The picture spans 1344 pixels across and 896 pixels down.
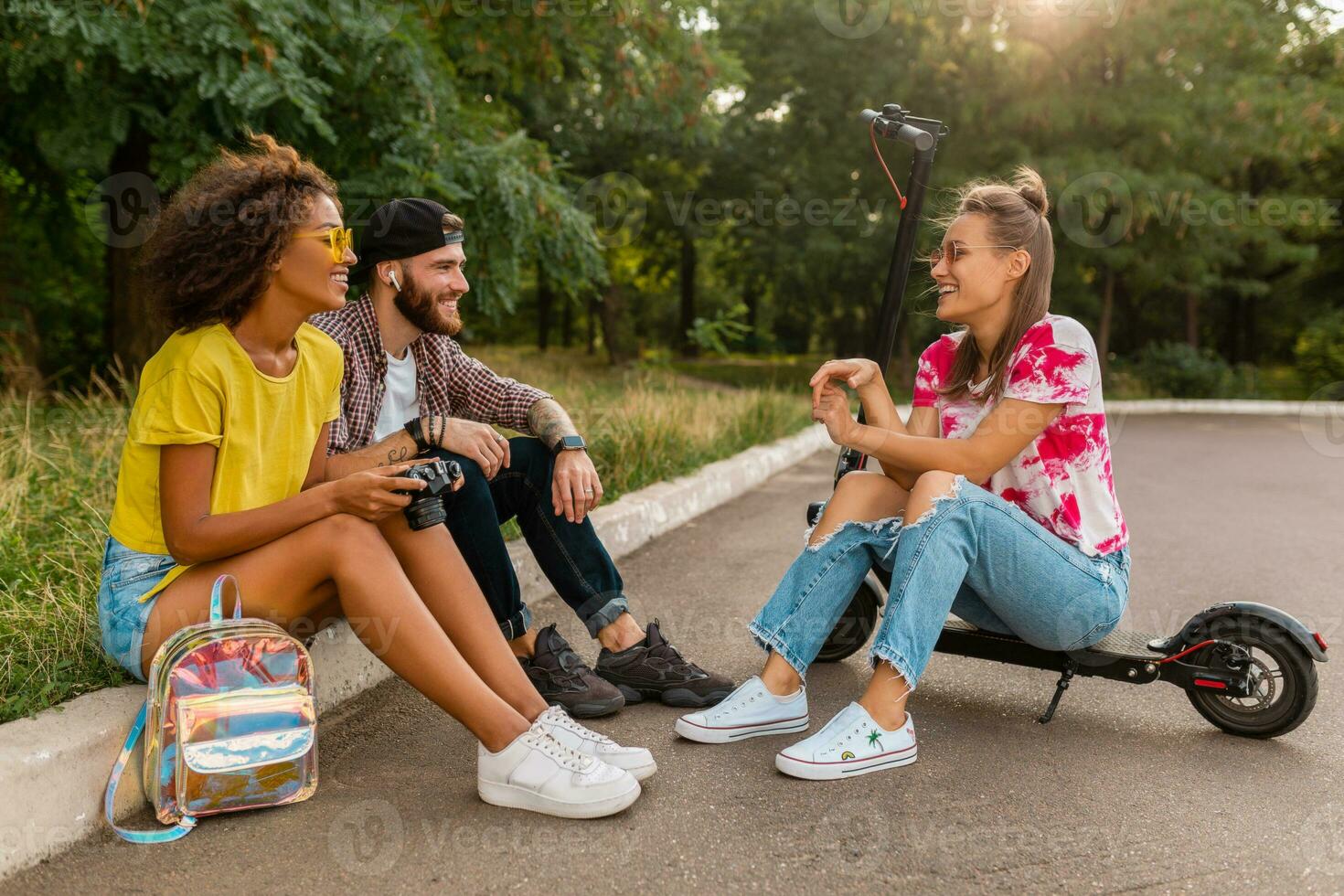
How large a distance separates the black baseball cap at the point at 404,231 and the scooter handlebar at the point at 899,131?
4.47 feet

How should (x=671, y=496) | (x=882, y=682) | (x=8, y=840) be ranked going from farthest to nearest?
(x=671, y=496)
(x=882, y=682)
(x=8, y=840)

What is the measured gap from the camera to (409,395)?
366cm

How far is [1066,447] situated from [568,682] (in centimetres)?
160

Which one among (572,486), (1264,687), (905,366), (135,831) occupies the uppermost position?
(572,486)

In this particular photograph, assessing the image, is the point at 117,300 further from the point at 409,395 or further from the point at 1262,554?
the point at 1262,554

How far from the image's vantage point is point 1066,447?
312 centimetres

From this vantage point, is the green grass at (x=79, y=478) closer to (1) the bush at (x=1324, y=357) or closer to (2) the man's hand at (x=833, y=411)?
(2) the man's hand at (x=833, y=411)

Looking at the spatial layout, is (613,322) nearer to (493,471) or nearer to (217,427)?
(493,471)

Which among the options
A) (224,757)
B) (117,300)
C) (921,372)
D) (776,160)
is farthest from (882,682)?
(776,160)

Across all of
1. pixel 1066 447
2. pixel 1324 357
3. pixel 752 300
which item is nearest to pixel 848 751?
pixel 1066 447

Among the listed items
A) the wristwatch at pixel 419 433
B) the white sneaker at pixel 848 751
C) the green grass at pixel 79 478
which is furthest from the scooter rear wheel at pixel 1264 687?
the green grass at pixel 79 478

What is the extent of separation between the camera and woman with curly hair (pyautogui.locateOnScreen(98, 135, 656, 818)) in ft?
8.61

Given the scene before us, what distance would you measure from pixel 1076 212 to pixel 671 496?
13.6 meters

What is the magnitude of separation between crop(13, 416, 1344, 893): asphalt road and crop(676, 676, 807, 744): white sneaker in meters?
0.04
